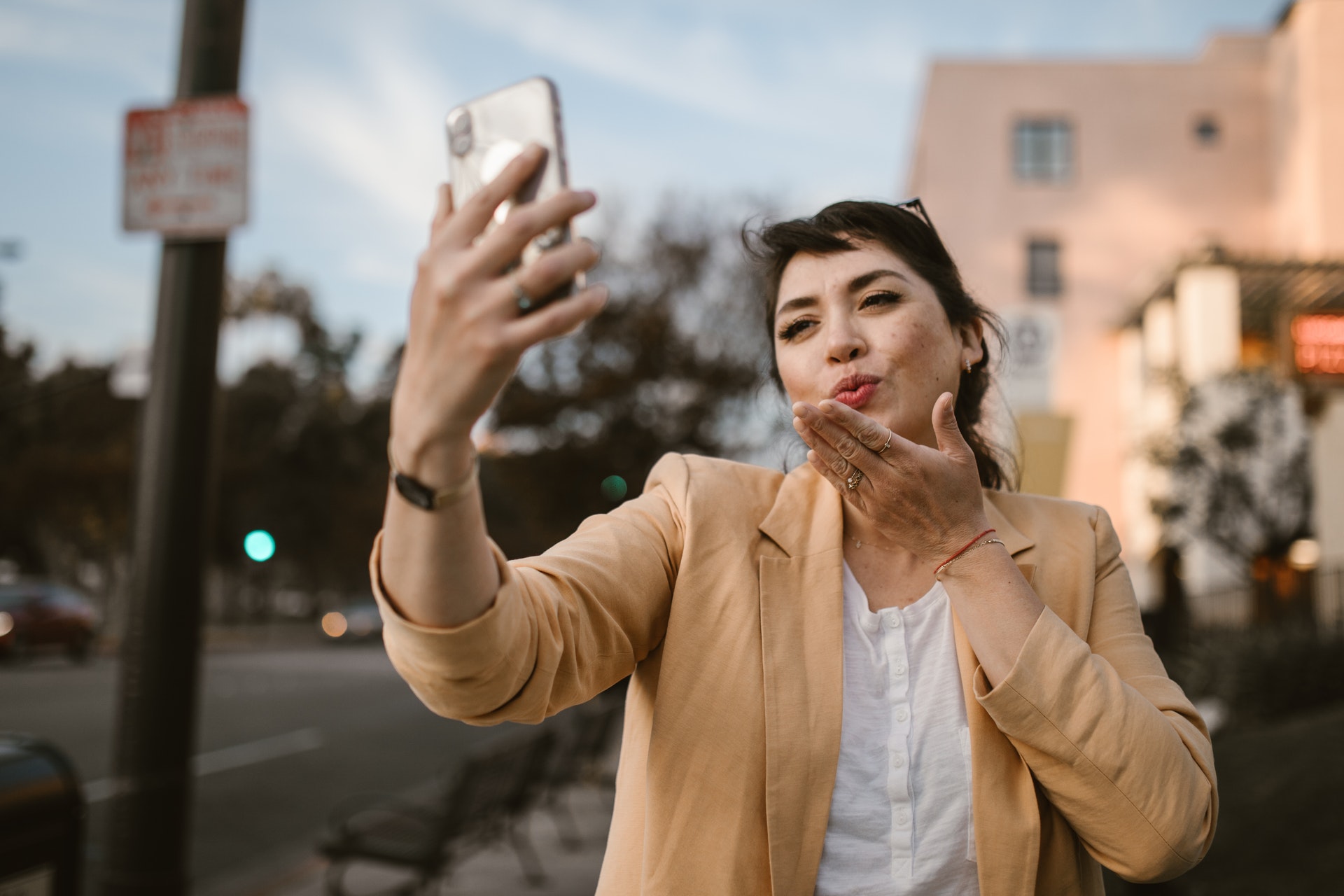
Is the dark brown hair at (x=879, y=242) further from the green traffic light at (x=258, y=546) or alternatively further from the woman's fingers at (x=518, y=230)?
the green traffic light at (x=258, y=546)

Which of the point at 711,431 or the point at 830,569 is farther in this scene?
the point at 711,431

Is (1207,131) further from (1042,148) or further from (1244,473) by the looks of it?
(1244,473)

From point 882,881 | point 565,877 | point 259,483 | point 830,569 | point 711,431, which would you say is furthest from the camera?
point 259,483

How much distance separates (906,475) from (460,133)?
86cm

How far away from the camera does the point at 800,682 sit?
66.9 inches

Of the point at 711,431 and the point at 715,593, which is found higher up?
the point at 711,431

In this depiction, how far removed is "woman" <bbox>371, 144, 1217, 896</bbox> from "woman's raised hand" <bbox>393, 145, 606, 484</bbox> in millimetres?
373

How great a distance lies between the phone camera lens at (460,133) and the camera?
116 centimetres

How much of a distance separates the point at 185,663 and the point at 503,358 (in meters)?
3.34

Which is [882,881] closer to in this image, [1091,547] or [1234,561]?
[1091,547]

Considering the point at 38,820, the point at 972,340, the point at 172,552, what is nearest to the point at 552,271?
the point at 972,340

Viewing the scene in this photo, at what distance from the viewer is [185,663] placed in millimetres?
3826

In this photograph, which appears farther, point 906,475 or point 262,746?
point 262,746

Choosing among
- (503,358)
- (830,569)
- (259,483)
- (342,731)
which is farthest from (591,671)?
(259,483)
